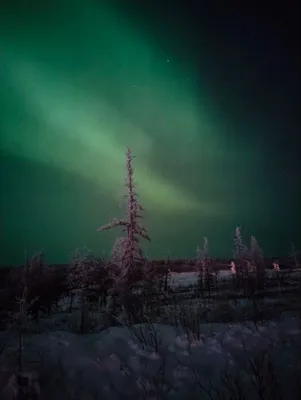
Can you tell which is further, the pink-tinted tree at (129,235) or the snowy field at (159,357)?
the pink-tinted tree at (129,235)

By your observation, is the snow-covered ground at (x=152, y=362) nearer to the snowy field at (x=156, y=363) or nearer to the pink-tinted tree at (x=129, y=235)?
the snowy field at (x=156, y=363)

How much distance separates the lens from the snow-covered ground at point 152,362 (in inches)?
97.7

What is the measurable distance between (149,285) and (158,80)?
235 centimetres

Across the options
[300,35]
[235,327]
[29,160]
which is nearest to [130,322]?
[235,327]

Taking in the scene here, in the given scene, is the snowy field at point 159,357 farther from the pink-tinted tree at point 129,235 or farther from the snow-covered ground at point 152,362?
the pink-tinted tree at point 129,235

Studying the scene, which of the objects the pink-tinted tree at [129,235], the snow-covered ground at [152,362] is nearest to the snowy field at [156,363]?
the snow-covered ground at [152,362]

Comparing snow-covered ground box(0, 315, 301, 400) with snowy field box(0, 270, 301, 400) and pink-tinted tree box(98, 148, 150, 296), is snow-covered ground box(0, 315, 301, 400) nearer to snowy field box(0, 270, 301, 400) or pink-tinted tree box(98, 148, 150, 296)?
snowy field box(0, 270, 301, 400)

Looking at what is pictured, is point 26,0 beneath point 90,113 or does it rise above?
above

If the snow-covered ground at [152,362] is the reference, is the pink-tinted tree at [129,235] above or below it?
above

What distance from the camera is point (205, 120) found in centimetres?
402

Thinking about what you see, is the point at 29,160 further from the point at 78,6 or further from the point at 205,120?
the point at 205,120

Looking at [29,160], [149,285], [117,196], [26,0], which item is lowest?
[149,285]

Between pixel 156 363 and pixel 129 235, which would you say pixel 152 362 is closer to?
pixel 156 363

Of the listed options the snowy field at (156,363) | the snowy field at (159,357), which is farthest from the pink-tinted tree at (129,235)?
the snowy field at (156,363)
